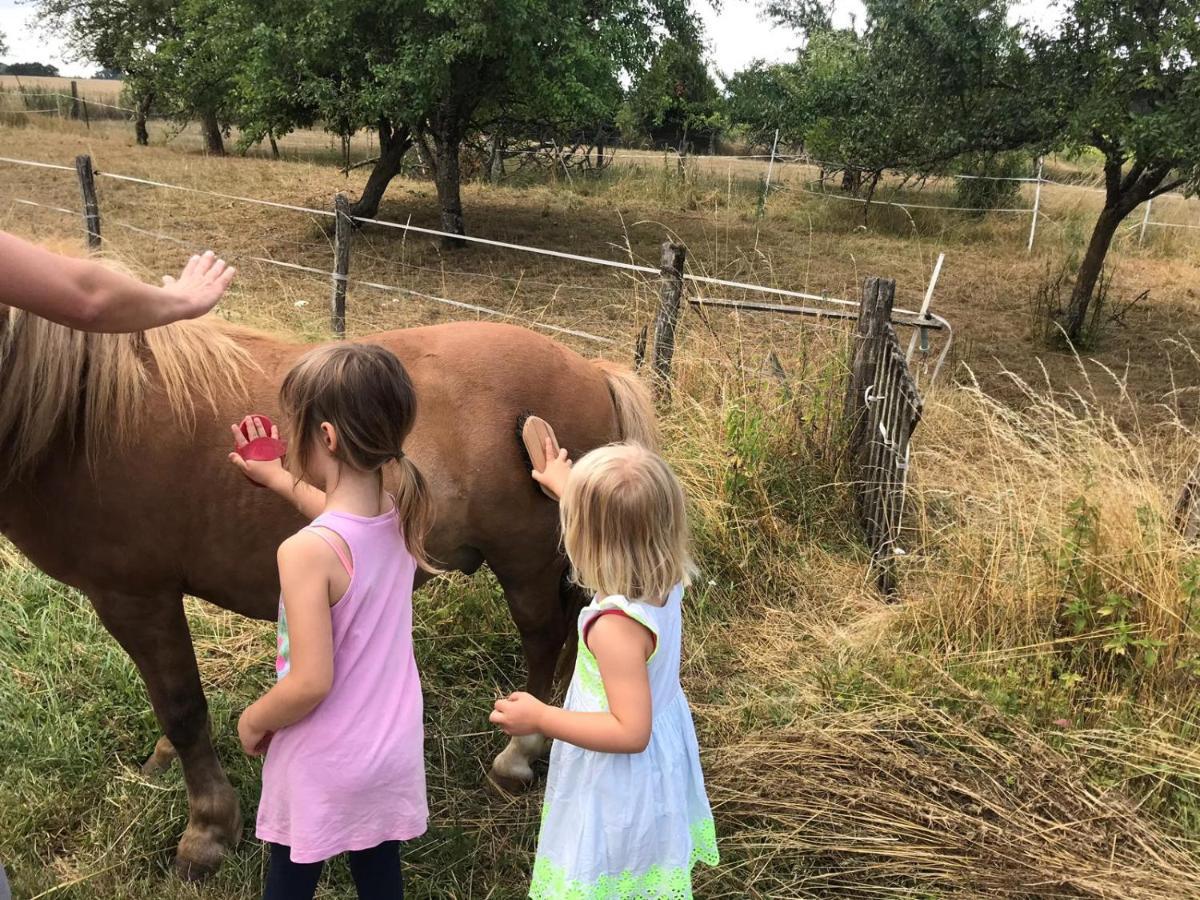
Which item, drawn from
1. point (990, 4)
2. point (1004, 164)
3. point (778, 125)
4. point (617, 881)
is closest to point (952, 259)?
point (1004, 164)

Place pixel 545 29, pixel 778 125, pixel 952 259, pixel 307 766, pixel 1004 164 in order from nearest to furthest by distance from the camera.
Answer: pixel 307 766
pixel 545 29
pixel 952 259
pixel 1004 164
pixel 778 125

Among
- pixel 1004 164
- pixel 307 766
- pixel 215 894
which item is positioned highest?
pixel 1004 164

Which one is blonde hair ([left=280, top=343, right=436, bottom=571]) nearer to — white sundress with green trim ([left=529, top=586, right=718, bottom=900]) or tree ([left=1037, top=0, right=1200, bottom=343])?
white sundress with green trim ([left=529, top=586, right=718, bottom=900])

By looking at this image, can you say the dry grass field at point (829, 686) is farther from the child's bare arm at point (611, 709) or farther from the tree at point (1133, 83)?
the tree at point (1133, 83)

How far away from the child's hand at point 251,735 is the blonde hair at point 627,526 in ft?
2.17

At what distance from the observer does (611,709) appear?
1.38 metres

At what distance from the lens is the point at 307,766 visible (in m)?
1.47

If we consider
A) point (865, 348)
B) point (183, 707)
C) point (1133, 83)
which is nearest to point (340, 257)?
point (865, 348)

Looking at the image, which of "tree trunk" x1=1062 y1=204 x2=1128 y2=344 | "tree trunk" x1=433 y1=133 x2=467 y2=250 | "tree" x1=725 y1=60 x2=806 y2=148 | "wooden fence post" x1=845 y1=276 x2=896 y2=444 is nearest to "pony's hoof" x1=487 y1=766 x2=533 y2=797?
"wooden fence post" x1=845 y1=276 x2=896 y2=444

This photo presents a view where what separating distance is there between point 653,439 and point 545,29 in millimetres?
8220

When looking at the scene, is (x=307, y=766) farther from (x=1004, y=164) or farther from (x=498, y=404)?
A: (x=1004, y=164)

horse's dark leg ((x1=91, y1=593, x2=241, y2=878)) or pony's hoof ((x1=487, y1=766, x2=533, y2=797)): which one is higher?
horse's dark leg ((x1=91, y1=593, x2=241, y2=878))

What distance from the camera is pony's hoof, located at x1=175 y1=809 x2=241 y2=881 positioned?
2.12 meters

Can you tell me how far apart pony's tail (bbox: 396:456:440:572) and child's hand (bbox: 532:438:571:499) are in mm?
392
